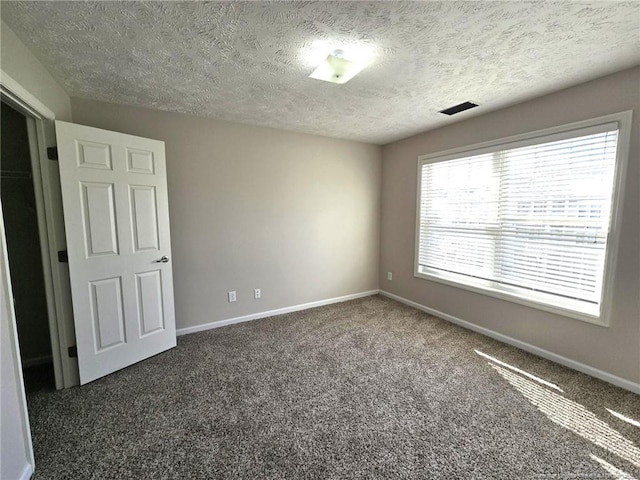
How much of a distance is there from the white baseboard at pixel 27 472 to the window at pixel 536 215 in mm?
3767

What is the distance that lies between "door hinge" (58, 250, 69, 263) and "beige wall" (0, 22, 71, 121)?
1089mm

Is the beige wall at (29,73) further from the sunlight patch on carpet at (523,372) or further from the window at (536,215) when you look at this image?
the sunlight patch on carpet at (523,372)

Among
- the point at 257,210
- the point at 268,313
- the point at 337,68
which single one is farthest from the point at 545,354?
the point at 257,210

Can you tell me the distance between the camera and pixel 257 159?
3283mm

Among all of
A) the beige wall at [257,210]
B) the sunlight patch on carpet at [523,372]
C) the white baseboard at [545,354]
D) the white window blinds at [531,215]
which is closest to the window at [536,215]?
the white window blinds at [531,215]

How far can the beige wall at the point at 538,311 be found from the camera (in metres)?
2.01

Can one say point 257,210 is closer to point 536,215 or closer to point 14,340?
point 14,340

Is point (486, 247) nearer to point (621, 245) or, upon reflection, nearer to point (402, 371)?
point (621, 245)

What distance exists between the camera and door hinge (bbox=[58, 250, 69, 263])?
81.3 inches

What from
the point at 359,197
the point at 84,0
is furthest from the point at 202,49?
the point at 359,197

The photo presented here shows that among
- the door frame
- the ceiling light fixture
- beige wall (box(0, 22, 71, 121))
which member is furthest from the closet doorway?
the ceiling light fixture

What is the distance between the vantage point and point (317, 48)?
5.68 ft

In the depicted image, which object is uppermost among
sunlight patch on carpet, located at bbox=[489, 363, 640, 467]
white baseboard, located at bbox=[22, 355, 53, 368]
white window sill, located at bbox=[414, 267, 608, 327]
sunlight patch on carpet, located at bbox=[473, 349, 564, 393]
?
white window sill, located at bbox=[414, 267, 608, 327]

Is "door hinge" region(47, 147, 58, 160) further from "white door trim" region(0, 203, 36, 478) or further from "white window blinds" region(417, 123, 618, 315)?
"white window blinds" region(417, 123, 618, 315)
